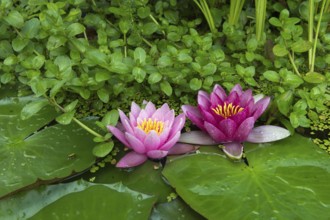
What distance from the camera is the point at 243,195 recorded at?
1205 mm

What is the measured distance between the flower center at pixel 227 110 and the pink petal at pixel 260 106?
0.05 metres

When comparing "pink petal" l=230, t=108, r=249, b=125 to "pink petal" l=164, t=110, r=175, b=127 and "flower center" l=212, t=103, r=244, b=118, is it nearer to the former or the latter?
"flower center" l=212, t=103, r=244, b=118

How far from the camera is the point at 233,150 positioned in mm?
1354

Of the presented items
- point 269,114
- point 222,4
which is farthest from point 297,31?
point 222,4

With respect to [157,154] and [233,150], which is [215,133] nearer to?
[233,150]

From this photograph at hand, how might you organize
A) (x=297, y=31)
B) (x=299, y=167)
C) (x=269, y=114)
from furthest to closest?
(x=297, y=31)
(x=269, y=114)
(x=299, y=167)

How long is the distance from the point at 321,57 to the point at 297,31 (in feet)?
0.48

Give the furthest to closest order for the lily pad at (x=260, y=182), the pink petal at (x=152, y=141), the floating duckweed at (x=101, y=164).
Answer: the floating duckweed at (x=101, y=164) → the pink petal at (x=152, y=141) → the lily pad at (x=260, y=182)

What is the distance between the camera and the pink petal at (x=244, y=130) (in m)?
1.33

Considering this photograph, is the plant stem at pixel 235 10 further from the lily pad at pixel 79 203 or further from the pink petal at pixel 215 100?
the lily pad at pixel 79 203

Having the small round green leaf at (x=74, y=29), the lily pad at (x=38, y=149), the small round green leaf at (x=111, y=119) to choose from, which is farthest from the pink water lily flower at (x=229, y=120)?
the small round green leaf at (x=74, y=29)

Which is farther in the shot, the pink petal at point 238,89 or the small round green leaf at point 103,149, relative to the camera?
the pink petal at point 238,89

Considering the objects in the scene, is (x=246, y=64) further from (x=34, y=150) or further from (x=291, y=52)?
(x=34, y=150)

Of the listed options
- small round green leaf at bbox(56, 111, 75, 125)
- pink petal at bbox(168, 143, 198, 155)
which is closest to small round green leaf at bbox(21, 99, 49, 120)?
small round green leaf at bbox(56, 111, 75, 125)
